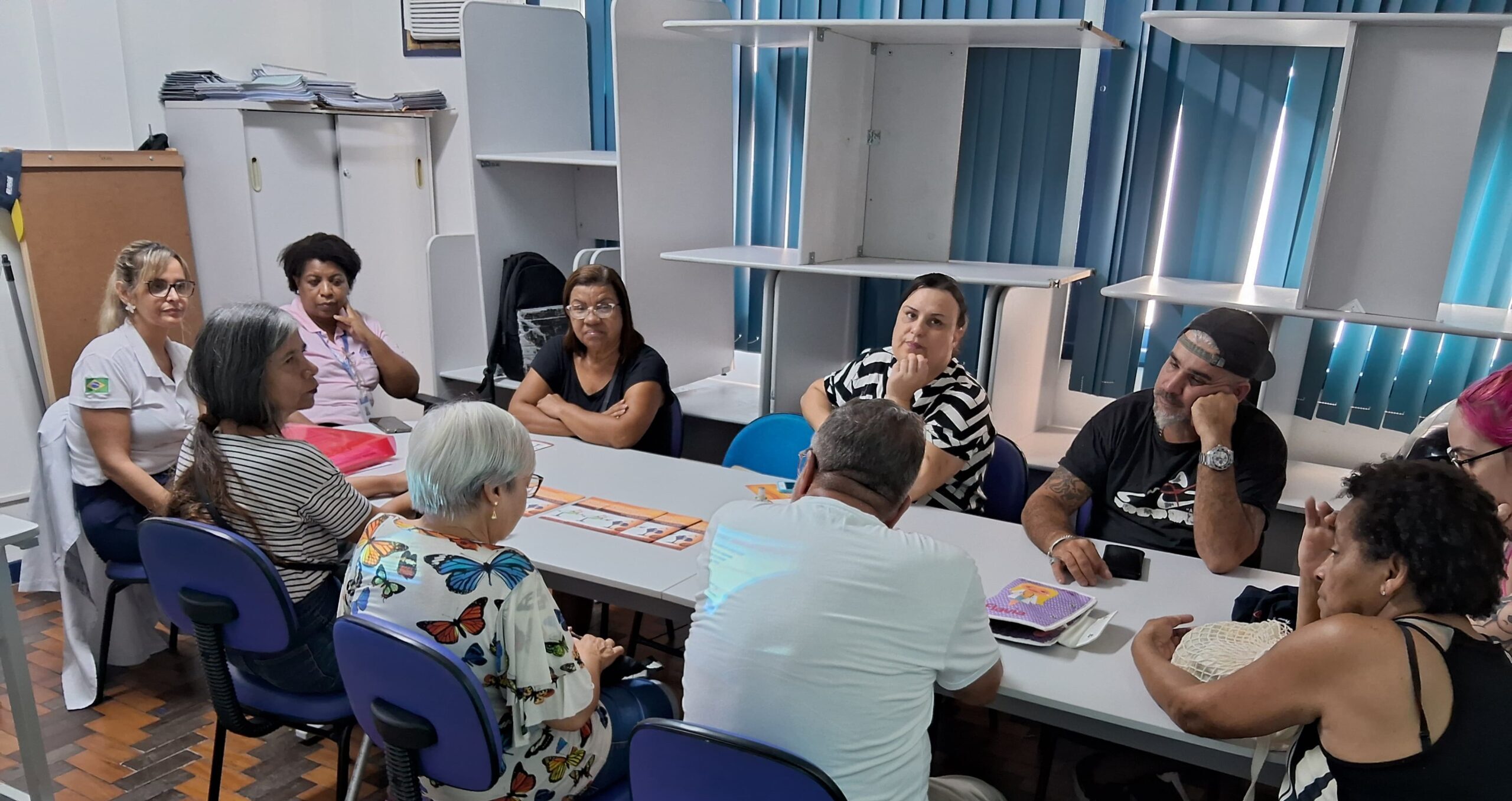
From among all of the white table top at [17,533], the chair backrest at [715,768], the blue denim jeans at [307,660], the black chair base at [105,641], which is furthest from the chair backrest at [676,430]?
the chair backrest at [715,768]

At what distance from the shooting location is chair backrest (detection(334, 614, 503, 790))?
149 cm

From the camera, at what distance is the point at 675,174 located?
3.71 meters

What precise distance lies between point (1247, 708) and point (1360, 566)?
254 millimetres

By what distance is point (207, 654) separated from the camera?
1.97 metres

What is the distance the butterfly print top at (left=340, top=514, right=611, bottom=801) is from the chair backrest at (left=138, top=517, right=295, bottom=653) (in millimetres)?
328

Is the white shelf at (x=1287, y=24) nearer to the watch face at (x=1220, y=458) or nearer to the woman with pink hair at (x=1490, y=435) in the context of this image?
the woman with pink hair at (x=1490, y=435)

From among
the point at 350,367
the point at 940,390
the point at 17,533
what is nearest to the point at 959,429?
the point at 940,390

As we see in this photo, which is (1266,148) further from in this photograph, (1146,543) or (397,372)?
(397,372)

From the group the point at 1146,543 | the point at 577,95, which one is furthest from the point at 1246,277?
the point at 577,95

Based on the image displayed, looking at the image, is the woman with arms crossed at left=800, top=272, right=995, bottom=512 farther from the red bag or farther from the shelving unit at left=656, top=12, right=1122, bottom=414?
the red bag

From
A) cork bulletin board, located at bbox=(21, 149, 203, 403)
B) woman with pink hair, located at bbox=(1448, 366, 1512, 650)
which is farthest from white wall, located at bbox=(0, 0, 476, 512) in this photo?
woman with pink hair, located at bbox=(1448, 366, 1512, 650)

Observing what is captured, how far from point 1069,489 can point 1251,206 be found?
1.33m

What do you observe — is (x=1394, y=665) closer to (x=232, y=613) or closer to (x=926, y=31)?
(x=232, y=613)

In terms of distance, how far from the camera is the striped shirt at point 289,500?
1.97m
